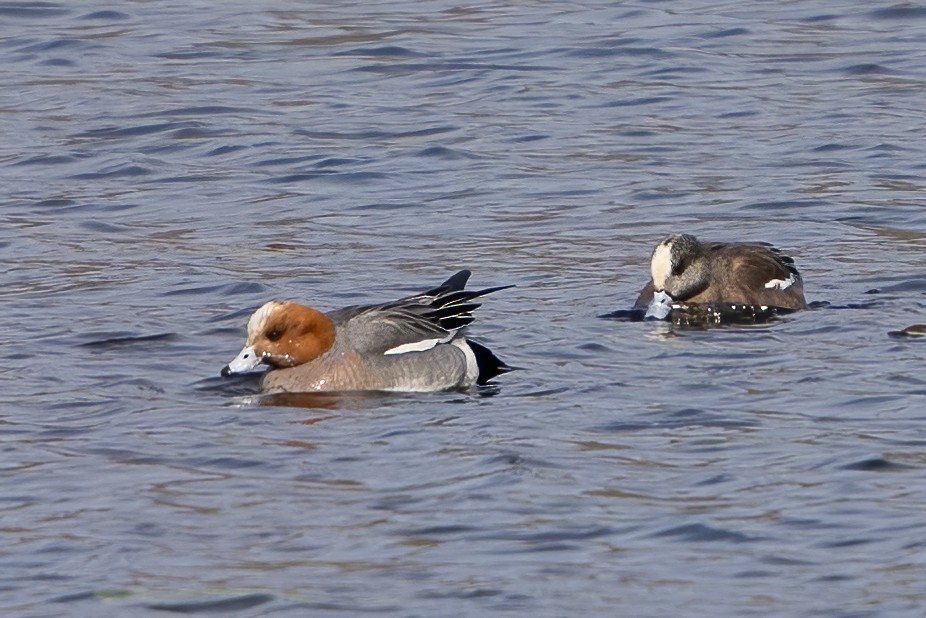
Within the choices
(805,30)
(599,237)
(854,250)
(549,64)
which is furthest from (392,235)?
(805,30)

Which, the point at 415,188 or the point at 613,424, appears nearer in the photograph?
the point at 613,424

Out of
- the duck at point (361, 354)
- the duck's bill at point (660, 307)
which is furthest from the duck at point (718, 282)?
the duck at point (361, 354)

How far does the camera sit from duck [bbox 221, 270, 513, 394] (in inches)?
348

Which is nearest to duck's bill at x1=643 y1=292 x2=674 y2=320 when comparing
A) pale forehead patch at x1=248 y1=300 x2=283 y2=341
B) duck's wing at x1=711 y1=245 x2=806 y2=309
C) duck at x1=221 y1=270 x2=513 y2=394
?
duck's wing at x1=711 y1=245 x2=806 y2=309

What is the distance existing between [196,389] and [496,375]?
131cm

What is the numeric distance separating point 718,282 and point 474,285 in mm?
1293

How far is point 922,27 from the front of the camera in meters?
18.4

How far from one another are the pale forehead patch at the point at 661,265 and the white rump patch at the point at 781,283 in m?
0.51

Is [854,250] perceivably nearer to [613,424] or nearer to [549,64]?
[613,424]

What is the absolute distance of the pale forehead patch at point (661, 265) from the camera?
33.6 feet

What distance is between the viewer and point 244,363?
8.70 metres

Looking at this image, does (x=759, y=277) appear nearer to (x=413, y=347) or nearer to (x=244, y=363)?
(x=413, y=347)

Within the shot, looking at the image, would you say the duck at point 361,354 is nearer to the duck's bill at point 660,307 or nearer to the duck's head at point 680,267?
the duck's bill at point 660,307

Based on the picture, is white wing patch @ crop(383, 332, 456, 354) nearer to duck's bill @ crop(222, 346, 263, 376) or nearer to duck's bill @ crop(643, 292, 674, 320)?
duck's bill @ crop(222, 346, 263, 376)
